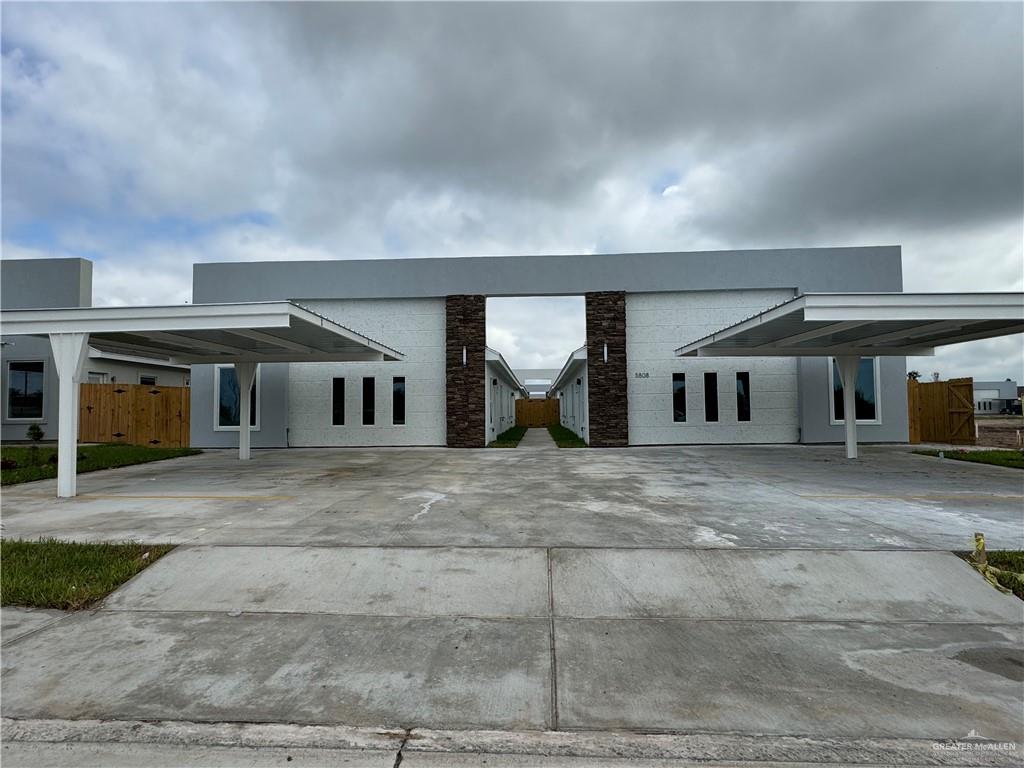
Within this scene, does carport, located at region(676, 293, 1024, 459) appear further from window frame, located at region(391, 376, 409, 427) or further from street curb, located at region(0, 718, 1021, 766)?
window frame, located at region(391, 376, 409, 427)

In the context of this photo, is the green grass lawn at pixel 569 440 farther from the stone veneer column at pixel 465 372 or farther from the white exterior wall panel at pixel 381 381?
the white exterior wall panel at pixel 381 381

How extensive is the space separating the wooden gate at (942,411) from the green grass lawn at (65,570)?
76.7 ft

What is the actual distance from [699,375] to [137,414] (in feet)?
71.5

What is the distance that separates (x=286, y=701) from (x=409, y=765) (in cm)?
102

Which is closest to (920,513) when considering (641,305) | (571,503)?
(571,503)

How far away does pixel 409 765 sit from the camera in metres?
2.76

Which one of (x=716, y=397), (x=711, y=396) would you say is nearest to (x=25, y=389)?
(x=711, y=396)

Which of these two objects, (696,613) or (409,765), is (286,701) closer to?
(409,765)

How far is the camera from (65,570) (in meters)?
5.39

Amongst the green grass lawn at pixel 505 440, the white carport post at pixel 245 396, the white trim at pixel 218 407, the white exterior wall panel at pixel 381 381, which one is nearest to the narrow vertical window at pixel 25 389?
the white trim at pixel 218 407

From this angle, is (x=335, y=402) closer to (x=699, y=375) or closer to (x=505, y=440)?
(x=505, y=440)

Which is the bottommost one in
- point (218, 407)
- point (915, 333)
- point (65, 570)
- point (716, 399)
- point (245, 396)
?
point (65, 570)

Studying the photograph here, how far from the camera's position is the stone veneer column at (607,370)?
19484mm

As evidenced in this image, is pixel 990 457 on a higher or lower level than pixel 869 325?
lower
